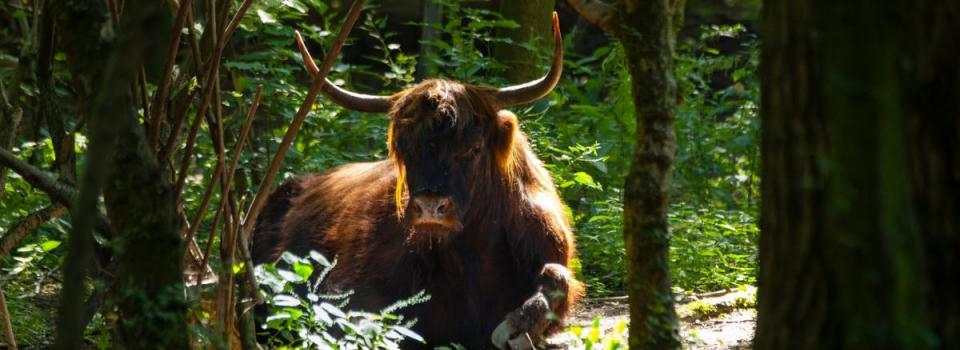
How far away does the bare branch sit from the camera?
3.21 meters

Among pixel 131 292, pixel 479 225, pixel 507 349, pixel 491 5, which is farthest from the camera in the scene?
pixel 491 5

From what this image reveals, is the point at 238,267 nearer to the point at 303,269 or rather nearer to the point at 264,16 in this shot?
the point at 303,269

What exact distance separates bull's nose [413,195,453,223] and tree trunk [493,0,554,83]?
3.34m

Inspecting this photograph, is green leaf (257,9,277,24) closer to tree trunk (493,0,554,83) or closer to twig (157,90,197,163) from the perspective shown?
twig (157,90,197,163)

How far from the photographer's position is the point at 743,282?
6.80m

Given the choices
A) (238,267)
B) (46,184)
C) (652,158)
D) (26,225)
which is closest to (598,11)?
(652,158)

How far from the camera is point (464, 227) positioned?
628 cm

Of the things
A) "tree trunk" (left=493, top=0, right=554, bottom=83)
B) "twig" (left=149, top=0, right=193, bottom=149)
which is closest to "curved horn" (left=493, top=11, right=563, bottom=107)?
"tree trunk" (left=493, top=0, right=554, bottom=83)

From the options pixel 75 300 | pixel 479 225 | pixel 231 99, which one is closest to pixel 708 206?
pixel 479 225

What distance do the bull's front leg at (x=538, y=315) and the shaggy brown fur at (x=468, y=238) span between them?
11 millimetres

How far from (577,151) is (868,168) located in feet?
18.7

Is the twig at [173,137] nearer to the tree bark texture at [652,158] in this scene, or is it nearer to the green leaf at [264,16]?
the tree bark texture at [652,158]

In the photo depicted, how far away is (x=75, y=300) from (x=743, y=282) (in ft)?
17.6

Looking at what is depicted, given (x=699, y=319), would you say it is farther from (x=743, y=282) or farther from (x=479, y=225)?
(x=479, y=225)
